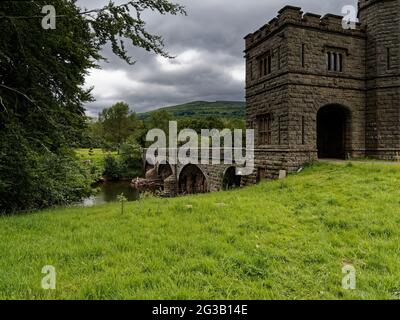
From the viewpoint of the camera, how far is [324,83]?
581 inches

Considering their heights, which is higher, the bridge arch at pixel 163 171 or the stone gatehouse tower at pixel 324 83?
the stone gatehouse tower at pixel 324 83

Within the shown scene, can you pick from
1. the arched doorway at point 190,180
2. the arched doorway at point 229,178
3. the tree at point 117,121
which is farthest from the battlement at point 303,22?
the tree at point 117,121

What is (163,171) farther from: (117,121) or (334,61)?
(117,121)

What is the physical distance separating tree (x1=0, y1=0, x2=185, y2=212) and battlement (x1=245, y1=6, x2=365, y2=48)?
8.66m

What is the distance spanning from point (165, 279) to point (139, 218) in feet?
11.5

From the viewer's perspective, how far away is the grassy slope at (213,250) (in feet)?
12.6

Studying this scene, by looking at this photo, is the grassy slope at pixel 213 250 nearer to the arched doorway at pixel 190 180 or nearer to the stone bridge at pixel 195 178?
the stone bridge at pixel 195 178

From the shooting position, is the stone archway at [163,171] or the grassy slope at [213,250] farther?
the stone archway at [163,171]

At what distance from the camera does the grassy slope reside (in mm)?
3830

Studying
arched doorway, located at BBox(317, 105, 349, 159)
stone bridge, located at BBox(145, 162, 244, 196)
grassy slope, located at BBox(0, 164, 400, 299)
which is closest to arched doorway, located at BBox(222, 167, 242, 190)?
stone bridge, located at BBox(145, 162, 244, 196)

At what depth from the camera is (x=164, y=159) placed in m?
39.7

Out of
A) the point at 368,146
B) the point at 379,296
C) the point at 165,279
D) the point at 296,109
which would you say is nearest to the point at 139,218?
the point at 165,279

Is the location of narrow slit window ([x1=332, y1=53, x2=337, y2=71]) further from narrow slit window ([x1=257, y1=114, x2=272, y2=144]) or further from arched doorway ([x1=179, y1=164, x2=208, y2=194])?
arched doorway ([x1=179, y1=164, x2=208, y2=194])

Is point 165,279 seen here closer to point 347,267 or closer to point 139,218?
point 347,267
